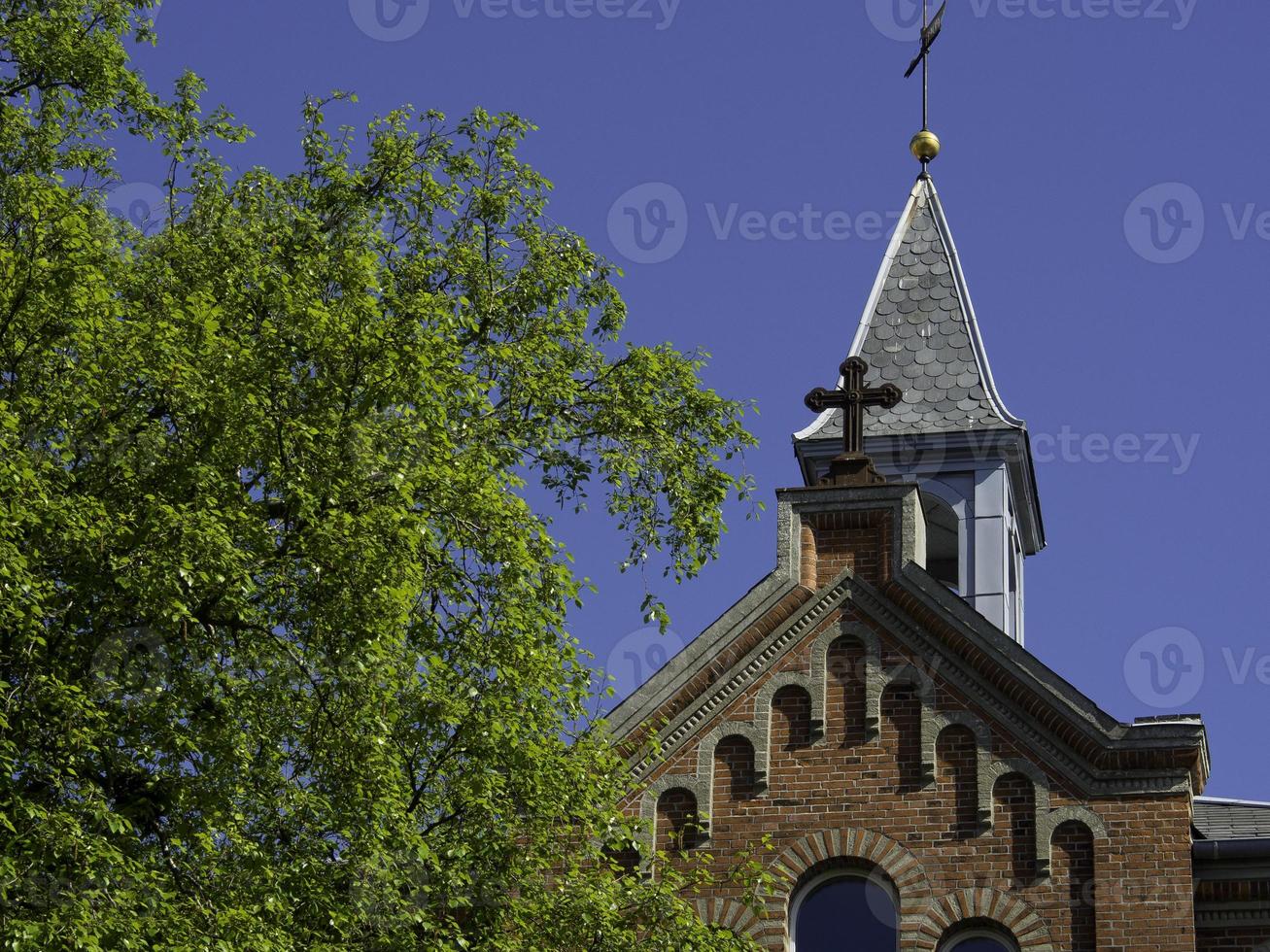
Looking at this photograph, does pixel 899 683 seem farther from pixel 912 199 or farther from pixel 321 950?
pixel 912 199

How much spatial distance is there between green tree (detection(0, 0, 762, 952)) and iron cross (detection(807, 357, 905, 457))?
4202 mm

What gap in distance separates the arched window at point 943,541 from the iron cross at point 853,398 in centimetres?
320

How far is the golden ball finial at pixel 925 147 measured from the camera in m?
28.3

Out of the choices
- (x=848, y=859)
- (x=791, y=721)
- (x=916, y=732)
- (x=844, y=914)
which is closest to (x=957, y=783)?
(x=916, y=732)

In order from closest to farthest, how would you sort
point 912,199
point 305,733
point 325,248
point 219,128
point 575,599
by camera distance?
1. point 305,733
2. point 575,599
3. point 325,248
4. point 219,128
5. point 912,199

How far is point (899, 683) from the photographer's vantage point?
19.8m

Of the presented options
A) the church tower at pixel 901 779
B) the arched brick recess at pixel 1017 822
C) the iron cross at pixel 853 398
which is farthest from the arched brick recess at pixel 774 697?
the iron cross at pixel 853 398

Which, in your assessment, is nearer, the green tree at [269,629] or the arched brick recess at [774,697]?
the green tree at [269,629]

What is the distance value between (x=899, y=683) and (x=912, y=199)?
379 inches

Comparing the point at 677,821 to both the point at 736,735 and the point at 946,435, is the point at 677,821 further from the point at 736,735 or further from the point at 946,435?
the point at 946,435

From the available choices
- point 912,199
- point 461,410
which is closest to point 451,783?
point 461,410

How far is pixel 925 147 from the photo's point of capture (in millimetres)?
28328

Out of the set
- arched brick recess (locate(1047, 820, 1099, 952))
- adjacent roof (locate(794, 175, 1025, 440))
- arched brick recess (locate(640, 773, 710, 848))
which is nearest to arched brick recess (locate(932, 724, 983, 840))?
arched brick recess (locate(1047, 820, 1099, 952))

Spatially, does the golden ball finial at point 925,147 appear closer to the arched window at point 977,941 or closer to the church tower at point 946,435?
the church tower at point 946,435
